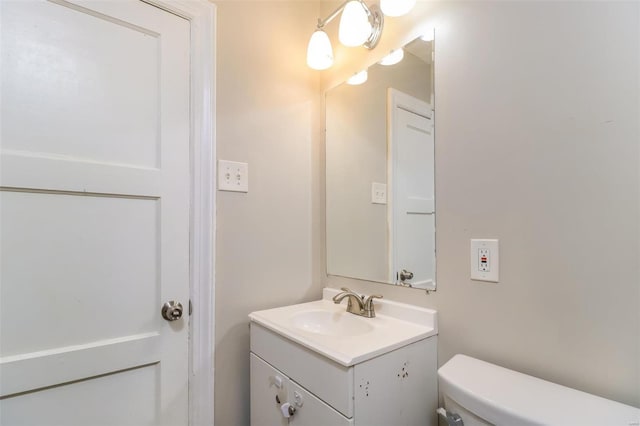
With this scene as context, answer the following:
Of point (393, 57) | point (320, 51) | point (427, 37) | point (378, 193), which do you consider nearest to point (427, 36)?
point (427, 37)

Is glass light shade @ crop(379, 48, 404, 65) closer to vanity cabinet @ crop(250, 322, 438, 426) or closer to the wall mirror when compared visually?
the wall mirror

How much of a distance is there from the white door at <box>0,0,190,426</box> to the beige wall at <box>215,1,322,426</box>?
0.53 ft

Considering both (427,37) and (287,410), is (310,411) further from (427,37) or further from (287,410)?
(427,37)

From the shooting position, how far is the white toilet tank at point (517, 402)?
22.7 inches

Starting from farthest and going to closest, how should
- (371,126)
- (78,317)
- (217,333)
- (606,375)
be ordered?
(371,126), (217,333), (78,317), (606,375)

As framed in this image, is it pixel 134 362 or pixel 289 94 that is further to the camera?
pixel 289 94

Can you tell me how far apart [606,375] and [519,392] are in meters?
0.20

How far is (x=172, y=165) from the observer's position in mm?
1046

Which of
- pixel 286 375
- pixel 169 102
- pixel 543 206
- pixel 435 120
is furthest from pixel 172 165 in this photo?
pixel 543 206

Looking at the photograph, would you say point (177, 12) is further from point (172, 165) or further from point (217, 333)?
point (217, 333)

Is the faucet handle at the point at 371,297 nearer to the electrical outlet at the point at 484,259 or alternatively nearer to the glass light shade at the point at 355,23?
the electrical outlet at the point at 484,259

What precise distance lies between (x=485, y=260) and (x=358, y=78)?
3.04ft

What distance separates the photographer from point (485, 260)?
0.87 m

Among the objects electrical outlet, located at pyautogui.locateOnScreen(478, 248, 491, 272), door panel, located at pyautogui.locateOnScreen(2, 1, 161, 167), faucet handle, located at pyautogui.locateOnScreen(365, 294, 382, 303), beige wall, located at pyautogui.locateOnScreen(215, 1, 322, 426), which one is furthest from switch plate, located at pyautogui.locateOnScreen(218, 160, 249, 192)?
electrical outlet, located at pyautogui.locateOnScreen(478, 248, 491, 272)
